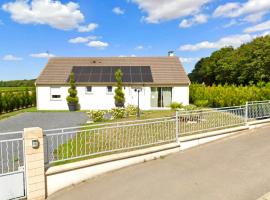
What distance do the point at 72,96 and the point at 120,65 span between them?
6.10 meters

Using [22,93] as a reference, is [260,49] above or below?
above

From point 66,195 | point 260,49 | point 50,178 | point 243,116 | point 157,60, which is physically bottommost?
point 66,195

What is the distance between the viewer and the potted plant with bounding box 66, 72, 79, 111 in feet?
65.2

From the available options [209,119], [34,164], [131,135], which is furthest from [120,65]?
[34,164]

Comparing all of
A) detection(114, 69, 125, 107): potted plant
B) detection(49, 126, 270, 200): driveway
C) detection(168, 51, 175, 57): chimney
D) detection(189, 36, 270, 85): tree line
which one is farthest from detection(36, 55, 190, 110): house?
detection(49, 126, 270, 200): driveway

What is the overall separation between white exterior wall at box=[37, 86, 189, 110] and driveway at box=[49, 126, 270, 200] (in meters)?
13.4

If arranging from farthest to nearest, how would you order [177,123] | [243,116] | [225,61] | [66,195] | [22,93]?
[225,61]
[22,93]
[243,116]
[177,123]
[66,195]

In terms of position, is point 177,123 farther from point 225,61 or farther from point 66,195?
point 225,61

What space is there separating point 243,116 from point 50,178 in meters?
8.18

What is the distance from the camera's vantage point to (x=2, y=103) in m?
19.9

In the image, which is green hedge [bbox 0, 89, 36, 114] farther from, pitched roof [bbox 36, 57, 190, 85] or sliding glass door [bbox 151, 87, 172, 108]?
sliding glass door [bbox 151, 87, 172, 108]

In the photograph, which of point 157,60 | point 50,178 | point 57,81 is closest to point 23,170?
point 50,178

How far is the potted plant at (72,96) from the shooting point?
19.9 metres

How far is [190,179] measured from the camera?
5395mm
